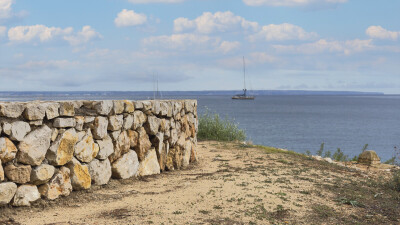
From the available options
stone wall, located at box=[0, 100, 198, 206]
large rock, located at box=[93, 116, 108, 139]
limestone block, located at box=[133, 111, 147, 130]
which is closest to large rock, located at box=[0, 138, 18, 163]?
stone wall, located at box=[0, 100, 198, 206]

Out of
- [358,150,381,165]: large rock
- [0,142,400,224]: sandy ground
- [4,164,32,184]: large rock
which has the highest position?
[4,164,32,184]: large rock

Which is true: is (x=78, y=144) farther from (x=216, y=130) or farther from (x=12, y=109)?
(x=216, y=130)

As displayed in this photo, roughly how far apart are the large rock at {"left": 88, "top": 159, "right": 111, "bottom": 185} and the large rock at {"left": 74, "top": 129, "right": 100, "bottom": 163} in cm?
14

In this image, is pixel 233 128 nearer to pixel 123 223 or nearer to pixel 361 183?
pixel 361 183

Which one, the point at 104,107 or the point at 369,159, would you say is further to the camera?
the point at 369,159

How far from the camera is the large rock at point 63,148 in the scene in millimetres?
6316

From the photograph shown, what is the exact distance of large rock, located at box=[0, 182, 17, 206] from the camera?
5.72m

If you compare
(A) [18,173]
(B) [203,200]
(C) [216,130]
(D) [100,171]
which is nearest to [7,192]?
(A) [18,173]

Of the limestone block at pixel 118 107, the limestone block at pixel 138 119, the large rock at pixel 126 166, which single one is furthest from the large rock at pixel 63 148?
the limestone block at pixel 138 119

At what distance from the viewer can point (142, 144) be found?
27.0 feet

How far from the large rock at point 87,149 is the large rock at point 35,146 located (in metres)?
0.61

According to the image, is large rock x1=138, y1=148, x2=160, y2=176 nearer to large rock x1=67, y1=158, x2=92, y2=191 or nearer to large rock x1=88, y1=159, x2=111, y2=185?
large rock x1=88, y1=159, x2=111, y2=185

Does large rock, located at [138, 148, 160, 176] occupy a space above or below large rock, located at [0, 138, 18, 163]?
below

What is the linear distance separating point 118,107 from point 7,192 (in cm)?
238
